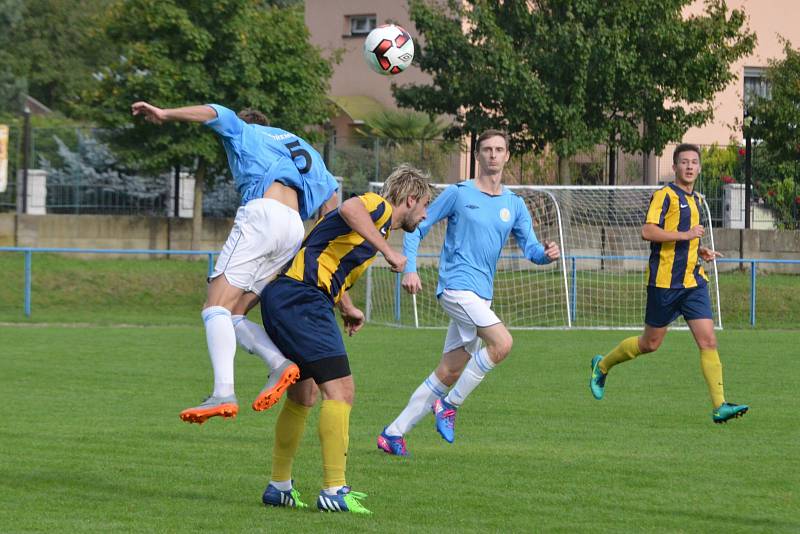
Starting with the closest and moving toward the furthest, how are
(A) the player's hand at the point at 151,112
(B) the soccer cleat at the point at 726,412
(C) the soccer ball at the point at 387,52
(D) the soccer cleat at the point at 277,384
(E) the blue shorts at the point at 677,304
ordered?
1. (D) the soccer cleat at the point at 277,384
2. (A) the player's hand at the point at 151,112
3. (B) the soccer cleat at the point at 726,412
4. (E) the blue shorts at the point at 677,304
5. (C) the soccer ball at the point at 387,52

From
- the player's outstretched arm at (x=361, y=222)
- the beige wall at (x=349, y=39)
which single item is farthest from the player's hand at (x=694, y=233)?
the beige wall at (x=349, y=39)

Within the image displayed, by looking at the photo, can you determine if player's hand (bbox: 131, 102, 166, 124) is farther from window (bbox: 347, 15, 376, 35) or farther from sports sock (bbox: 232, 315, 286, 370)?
window (bbox: 347, 15, 376, 35)

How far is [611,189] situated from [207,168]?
28.1ft

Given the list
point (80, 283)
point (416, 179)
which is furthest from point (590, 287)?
point (416, 179)

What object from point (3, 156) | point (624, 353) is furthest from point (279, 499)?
point (3, 156)

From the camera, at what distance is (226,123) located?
7766mm

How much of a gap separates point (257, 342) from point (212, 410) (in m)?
0.42

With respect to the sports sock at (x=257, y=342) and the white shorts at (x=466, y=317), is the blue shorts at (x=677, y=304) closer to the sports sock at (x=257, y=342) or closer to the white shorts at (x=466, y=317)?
the white shorts at (x=466, y=317)

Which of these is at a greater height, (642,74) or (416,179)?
(642,74)

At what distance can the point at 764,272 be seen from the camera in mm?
23250

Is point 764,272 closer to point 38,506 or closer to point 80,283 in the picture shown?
point 80,283

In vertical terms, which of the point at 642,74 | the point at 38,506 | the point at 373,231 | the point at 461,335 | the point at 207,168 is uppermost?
the point at 642,74

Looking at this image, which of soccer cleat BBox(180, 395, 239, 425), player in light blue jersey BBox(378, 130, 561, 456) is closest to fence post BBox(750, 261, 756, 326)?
player in light blue jersey BBox(378, 130, 561, 456)

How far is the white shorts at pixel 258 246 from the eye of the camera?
280 inches
